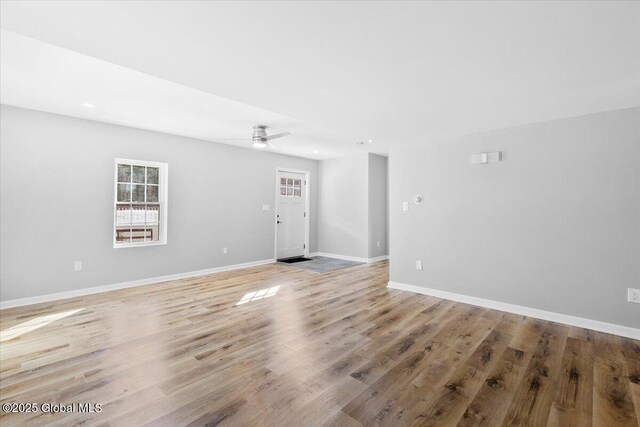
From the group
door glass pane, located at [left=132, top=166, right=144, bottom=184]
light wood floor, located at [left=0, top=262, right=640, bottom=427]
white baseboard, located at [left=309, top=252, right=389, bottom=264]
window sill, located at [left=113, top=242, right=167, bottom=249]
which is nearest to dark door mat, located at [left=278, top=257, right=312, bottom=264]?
white baseboard, located at [left=309, top=252, right=389, bottom=264]

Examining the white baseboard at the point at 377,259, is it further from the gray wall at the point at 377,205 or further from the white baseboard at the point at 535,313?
the white baseboard at the point at 535,313

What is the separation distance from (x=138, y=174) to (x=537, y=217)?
5.79 metres

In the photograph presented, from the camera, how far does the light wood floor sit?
5.67ft

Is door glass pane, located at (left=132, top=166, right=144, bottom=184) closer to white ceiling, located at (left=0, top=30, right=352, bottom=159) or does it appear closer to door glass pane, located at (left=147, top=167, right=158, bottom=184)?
door glass pane, located at (left=147, top=167, right=158, bottom=184)

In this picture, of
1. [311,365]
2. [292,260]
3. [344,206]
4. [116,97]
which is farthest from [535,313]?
[116,97]

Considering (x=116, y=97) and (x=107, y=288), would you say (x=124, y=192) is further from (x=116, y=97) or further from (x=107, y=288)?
(x=116, y=97)

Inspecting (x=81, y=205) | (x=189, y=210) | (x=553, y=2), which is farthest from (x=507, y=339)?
(x=81, y=205)

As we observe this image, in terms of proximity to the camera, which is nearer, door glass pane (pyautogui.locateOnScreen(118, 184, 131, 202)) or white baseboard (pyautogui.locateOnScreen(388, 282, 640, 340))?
white baseboard (pyautogui.locateOnScreen(388, 282, 640, 340))

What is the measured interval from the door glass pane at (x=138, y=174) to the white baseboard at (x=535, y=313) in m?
4.63

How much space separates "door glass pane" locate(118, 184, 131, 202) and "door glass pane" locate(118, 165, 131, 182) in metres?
0.10

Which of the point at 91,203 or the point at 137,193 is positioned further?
the point at 137,193

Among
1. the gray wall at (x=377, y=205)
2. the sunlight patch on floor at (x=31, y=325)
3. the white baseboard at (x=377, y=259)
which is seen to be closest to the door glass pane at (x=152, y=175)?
the sunlight patch on floor at (x=31, y=325)

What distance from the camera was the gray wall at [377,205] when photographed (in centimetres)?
684

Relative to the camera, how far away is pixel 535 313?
132 inches
